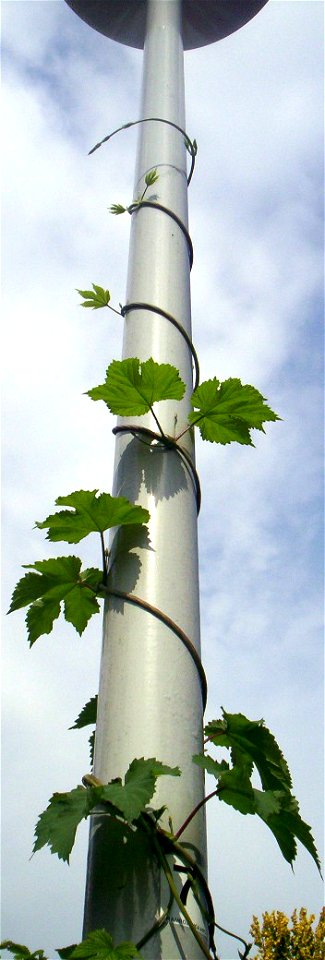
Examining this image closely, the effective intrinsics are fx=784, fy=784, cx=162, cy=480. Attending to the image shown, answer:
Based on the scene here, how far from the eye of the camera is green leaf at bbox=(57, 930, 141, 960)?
0.99 meters

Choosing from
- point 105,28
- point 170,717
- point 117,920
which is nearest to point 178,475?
point 170,717

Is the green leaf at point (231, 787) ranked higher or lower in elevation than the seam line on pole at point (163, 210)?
lower

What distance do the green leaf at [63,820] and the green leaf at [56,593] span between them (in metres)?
0.37

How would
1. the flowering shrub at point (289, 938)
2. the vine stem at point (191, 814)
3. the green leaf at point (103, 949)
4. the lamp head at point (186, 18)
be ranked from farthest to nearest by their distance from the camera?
the flowering shrub at point (289, 938)
the lamp head at point (186, 18)
the vine stem at point (191, 814)
the green leaf at point (103, 949)

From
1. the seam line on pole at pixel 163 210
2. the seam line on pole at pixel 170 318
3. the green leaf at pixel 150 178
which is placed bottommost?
the seam line on pole at pixel 170 318

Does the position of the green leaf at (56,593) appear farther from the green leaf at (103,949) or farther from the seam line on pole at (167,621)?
the green leaf at (103,949)

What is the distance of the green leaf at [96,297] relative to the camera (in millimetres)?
1924

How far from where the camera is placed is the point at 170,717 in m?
1.23

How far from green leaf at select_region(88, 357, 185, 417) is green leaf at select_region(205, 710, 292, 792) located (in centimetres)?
60

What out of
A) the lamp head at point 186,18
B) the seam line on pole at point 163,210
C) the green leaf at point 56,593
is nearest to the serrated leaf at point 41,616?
the green leaf at point 56,593

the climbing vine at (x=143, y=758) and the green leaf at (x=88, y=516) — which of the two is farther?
the green leaf at (x=88, y=516)

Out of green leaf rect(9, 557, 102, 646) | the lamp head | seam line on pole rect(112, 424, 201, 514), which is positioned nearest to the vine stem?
green leaf rect(9, 557, 102, 646)

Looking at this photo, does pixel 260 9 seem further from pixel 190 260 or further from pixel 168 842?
pixel 168 842

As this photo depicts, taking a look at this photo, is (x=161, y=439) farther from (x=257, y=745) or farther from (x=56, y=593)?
(x=257, y=745)
